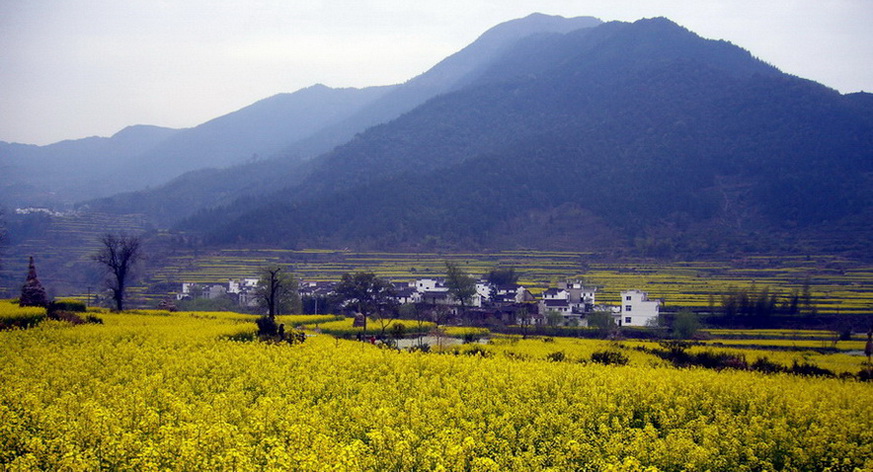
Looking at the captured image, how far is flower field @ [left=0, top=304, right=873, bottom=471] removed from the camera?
934cm

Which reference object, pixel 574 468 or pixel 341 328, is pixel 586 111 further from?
pixel 574 468

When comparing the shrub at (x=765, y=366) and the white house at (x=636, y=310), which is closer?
the shrub at (x=765, y=366)

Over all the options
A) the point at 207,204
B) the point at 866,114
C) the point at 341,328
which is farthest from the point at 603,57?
the point at 341,328

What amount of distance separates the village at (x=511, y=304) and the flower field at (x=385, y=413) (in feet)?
85.3

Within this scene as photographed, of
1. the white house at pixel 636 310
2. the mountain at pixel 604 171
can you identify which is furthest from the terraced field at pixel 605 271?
the mountain at pixel 604 171

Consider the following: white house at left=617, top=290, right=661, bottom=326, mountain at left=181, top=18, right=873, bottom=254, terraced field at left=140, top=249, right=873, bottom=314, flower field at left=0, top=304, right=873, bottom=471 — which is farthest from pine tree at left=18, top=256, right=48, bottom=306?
mountain at left=181, top=18, right=873, bottom=254

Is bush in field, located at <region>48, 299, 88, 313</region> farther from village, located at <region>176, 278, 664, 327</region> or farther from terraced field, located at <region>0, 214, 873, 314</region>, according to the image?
terraced field, located at <region>0, 214, 873, 314</region>

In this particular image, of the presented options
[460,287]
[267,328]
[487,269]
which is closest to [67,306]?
[267,328]

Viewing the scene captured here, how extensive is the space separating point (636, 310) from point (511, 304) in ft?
30.8

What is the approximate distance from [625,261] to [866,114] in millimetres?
90680

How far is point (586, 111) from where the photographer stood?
6511 inches

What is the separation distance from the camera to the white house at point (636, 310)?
163 feet

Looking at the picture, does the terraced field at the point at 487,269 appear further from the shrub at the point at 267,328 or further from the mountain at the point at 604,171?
the shrub at the point at 267,328

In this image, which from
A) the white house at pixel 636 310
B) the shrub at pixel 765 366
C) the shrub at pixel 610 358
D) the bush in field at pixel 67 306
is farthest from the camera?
the white house at pixel 636 310
